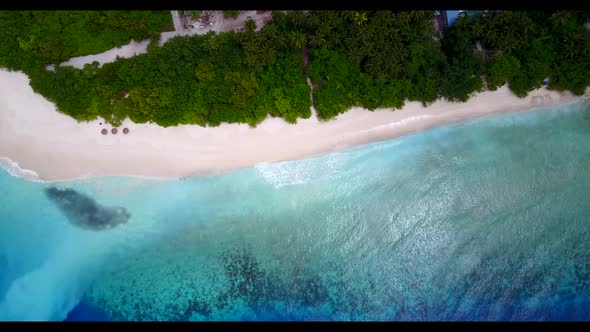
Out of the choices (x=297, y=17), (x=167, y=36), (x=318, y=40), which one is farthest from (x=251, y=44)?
(x=167, y=36)

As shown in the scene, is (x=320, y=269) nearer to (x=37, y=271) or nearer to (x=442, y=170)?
(x=442, y=170)

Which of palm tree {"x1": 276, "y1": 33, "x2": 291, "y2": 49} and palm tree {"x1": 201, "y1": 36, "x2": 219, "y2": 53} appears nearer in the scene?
palm tree {"x1": 276, "y1": 33, "x2": 291, "y2": 49}

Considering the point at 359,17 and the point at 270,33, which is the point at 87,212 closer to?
the point at 270,33

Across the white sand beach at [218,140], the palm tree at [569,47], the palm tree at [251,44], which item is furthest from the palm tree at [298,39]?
the palm tree at [569,47]

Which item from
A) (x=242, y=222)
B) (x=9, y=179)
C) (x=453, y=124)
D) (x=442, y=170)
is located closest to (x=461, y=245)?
(x=442, y=170)

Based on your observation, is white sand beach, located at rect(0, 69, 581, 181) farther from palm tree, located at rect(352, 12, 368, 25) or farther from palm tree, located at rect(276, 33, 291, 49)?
palm tree, located at rect(352, 12, 368, 25)

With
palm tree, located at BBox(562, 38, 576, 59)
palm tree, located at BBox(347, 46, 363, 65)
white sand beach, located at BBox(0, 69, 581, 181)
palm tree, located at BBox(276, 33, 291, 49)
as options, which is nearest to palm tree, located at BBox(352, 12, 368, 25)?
palm tree, located at BBox(347, 46, 363, 65)

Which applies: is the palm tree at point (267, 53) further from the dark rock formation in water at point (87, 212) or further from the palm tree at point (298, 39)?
the dark rock formation in water at point (87, 212)
